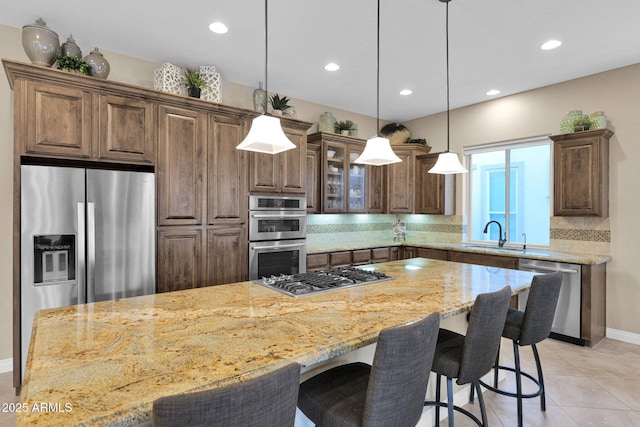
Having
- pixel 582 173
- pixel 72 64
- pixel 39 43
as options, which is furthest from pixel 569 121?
pixel 39 43

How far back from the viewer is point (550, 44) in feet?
10.3

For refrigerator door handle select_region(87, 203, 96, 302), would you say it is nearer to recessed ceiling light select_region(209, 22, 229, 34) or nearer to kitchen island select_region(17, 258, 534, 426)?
kitchen island select_region(17, 258, 534, 426)

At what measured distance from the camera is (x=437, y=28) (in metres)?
2.88

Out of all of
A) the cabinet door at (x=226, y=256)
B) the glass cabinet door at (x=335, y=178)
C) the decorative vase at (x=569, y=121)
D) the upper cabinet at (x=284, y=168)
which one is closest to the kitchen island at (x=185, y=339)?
the cabinet door at (x=226, y=256)

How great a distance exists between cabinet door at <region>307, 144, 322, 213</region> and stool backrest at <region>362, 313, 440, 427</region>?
10.8 feet

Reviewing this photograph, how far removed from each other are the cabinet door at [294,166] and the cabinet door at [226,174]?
48 cm

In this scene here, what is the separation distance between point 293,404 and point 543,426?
2240 mm

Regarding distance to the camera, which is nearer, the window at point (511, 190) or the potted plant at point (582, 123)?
the potted plant at point (582, 123)

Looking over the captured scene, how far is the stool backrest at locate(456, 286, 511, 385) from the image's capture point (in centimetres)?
159

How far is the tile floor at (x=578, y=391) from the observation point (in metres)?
2.32

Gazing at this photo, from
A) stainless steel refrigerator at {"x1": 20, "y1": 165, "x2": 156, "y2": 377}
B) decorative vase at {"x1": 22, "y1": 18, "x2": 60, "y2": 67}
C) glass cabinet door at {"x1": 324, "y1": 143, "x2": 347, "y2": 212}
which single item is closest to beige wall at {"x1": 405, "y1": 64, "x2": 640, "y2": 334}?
glass cabinet door at {"x1": 324, "y1": 143, "x2": 347, "y2": 212}

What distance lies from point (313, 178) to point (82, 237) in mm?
2653

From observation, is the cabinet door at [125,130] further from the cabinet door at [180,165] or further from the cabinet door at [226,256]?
the cabinet door at [226,256]

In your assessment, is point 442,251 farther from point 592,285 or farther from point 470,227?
point 592,285
